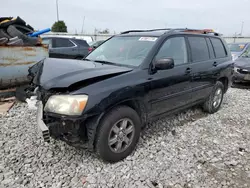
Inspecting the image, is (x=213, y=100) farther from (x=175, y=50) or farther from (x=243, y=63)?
(x=243, y=63)

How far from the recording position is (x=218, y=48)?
4848 mm

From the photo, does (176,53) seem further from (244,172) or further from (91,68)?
(244,172)

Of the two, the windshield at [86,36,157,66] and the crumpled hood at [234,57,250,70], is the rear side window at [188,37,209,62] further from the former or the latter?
the crumpled hood at [234,57,250,70]

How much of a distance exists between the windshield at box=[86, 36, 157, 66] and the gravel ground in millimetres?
1290

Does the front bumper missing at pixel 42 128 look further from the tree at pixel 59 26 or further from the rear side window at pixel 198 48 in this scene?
the tree at pixel 59 26

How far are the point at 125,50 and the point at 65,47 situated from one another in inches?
249

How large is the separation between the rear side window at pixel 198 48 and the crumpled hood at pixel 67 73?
166cm

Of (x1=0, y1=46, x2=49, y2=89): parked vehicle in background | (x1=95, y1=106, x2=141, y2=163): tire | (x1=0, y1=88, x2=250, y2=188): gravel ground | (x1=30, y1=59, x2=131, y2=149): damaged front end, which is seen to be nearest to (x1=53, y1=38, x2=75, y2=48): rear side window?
(x1=0, y1=46, x2=49, y2=89): parked vehicle in background

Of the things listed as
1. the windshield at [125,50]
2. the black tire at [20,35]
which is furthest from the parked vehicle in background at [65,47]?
the windshield at [125,50]

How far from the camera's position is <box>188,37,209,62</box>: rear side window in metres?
3.99

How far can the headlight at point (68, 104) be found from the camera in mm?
2350

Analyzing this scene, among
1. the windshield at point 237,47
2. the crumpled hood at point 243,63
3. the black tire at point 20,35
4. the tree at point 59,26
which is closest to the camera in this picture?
the black tire at point 20,35

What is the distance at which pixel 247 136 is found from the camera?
3807 millimetres

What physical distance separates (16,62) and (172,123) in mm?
3901
